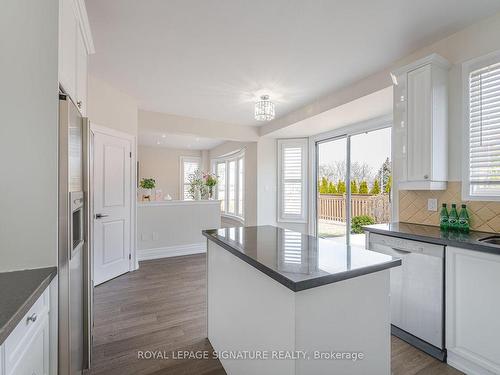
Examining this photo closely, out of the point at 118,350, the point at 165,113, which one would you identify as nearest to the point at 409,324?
the point at 118,350

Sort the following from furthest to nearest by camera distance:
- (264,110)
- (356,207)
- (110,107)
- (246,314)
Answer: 1. (356,207)
2. (110,107)
3. (264,110)
4. (246,314)

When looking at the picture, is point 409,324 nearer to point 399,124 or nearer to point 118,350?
point 399,124

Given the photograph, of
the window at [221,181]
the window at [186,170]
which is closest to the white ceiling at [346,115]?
the window at [221,181]

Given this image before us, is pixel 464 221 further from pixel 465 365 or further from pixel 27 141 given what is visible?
pixel 27 141

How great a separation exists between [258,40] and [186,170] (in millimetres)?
6343

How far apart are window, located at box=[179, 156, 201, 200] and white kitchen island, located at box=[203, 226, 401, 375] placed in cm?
675

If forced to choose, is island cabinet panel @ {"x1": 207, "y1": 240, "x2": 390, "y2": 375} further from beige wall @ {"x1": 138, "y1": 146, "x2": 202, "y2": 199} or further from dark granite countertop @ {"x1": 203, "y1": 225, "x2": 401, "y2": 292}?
beige wall @ {"x1": 138, "y1": 146, "x2": 202, "y2": 199}

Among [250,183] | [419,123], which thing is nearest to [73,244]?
[419,123]

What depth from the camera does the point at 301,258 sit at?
4.05ft

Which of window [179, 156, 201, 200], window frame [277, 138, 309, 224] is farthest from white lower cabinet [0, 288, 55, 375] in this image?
window [179, 156, 201, 200]

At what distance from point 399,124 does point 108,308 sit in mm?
3474

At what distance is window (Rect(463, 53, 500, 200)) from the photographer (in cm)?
192

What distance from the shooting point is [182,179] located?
8047 mm

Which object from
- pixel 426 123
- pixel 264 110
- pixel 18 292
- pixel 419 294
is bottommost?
pixel 419 294
